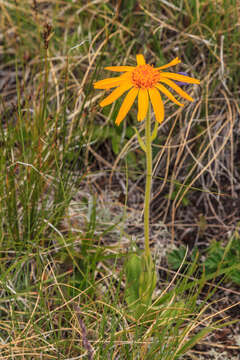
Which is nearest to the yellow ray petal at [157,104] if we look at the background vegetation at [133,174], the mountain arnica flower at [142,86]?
the mountain arnica flower at [142,86]

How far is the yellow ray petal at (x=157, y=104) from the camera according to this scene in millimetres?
1167

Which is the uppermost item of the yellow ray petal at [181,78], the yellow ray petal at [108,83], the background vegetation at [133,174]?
the yellow ray petal at [181,78]

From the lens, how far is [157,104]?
1187 millimetres

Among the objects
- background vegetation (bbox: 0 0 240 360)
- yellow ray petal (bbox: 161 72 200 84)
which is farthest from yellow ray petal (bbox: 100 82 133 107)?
background vegetation (bbox: 0 0 240 360)

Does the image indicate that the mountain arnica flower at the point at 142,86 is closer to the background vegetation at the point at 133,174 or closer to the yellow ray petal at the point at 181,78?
the yellow ray petal at the point at 181,78

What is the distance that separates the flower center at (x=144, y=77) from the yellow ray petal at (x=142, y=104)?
0.07 ft

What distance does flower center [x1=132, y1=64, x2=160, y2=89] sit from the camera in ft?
4.01

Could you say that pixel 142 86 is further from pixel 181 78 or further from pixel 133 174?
pixel 133 174

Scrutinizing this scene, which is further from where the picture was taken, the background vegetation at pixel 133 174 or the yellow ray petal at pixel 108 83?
the background vegetation at pixel 133 174

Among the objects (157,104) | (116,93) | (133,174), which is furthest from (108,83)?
(133,174)

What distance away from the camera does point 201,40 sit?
6.32 feet

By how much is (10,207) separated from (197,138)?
83cm

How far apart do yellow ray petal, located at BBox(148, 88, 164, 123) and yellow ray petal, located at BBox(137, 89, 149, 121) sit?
2 centimetres

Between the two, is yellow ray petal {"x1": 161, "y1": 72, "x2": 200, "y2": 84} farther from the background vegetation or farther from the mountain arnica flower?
the background vegetation
